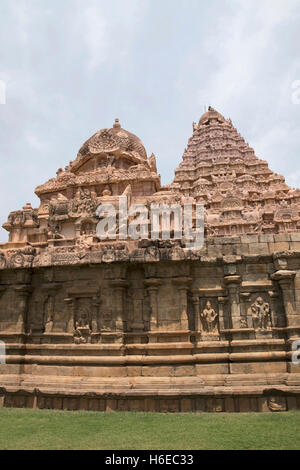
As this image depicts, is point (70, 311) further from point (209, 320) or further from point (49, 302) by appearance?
point (209, 320)

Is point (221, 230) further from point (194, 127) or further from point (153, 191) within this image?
point (194, 127)

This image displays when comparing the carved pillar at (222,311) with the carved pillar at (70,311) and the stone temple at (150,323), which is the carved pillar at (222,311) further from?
the carved pillar at (70,311)

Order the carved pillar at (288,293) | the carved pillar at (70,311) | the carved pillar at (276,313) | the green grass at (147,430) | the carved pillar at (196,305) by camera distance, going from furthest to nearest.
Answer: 1. the carved pillar at (70,311)
2. the carved pillar at (196,305)
3. the carved pillar at (276,313)
4. the carved pillar at (288,293)
5. the green grass at (147,430)

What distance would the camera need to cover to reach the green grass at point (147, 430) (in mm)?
6551

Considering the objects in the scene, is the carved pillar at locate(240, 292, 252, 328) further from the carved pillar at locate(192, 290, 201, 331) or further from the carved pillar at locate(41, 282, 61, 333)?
the carved pillar at locate(41, 282, 61, 333)

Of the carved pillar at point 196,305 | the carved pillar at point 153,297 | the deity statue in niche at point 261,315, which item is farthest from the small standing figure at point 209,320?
the carved pillar at point 153,297

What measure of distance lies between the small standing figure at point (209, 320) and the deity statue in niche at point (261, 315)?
109cm

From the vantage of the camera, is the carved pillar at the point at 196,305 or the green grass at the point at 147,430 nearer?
the green grass at the point at 147,430

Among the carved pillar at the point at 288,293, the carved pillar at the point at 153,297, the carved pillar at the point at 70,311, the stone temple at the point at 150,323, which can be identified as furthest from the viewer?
the carved pillar at the point at 70,311

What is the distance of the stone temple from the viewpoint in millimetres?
9250

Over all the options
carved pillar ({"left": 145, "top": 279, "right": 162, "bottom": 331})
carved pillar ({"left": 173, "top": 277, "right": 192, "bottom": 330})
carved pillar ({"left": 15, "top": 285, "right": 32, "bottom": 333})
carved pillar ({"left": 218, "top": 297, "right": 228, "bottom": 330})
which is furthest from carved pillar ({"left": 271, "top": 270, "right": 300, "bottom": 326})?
carved pillar ({"left": 15, "top": 285, "right": 32, "bottom": 333})

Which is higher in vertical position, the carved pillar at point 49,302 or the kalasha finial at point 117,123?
the kalasha finial at point 117,123

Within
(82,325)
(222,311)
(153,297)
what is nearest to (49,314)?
(82,325)

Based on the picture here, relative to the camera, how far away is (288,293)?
9922 millimetres
